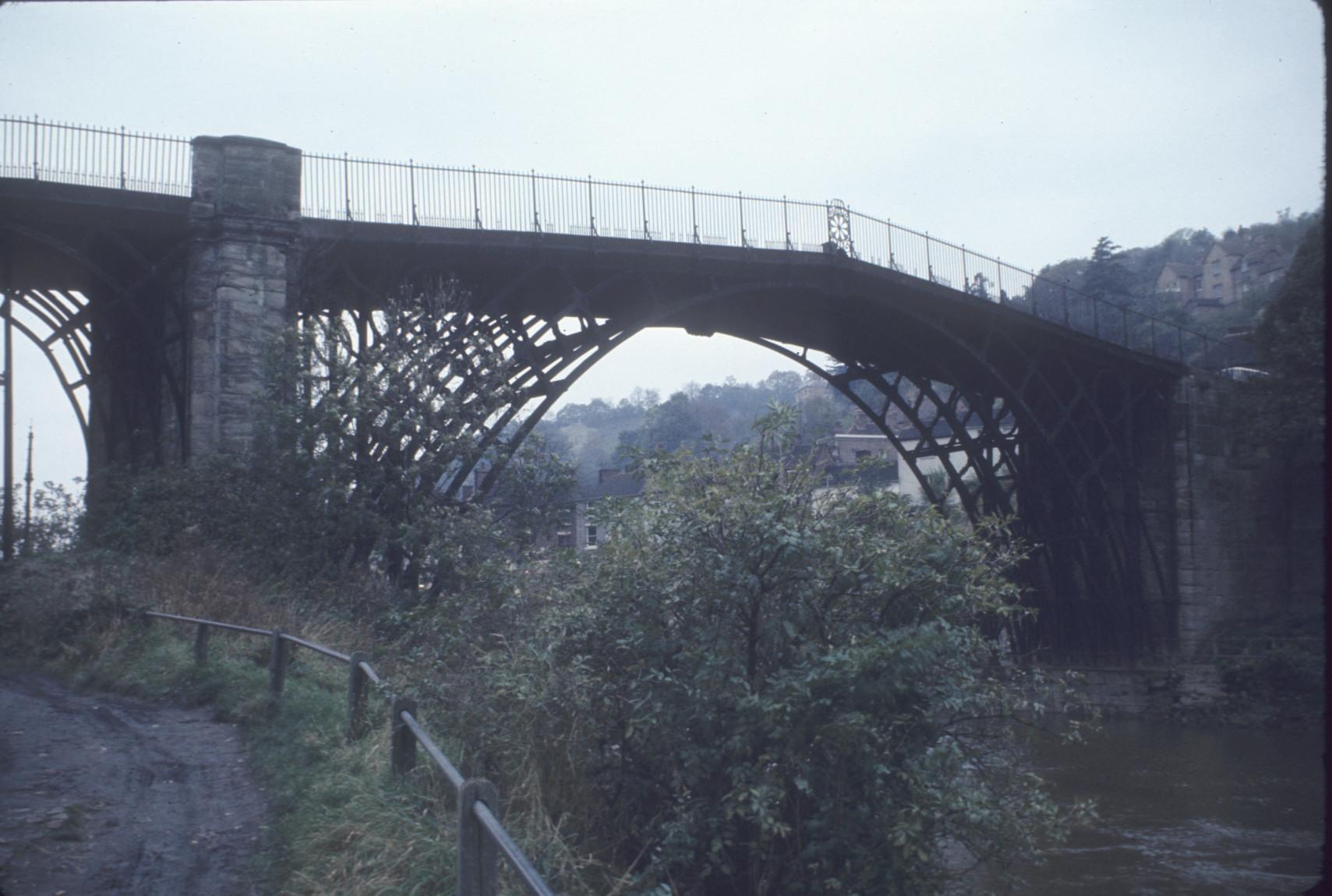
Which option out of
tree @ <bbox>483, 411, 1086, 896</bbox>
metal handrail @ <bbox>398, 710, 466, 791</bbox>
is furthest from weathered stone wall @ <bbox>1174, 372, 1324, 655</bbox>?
metal handrail @ <bbox>398, 710, 466, 791</bbox>

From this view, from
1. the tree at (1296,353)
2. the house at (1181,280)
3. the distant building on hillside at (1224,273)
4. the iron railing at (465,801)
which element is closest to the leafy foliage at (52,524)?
the iron railing at (465,801)

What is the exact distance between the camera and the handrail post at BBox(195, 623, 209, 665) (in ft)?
35.2

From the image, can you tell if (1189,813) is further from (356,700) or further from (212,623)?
(212,623)

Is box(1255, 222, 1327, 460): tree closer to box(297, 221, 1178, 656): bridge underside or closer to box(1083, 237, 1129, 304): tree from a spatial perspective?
box(297, 221, 1178, 656): bridge underside

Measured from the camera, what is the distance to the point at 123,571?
12961mm

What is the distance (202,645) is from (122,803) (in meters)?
3.72

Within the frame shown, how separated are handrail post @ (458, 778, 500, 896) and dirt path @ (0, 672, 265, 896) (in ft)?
6.07

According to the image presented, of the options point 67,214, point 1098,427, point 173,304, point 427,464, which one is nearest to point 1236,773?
point 1098,427

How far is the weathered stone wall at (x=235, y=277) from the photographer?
50.9 ft

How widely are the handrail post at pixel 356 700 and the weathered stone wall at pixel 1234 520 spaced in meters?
26.9

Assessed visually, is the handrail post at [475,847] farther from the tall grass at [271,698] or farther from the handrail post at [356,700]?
the handrail post at [356,700]

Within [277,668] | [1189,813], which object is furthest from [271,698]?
[1189,813]

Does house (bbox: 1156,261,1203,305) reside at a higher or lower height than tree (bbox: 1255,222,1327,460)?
higher

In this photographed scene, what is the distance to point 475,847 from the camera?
4703 mm
